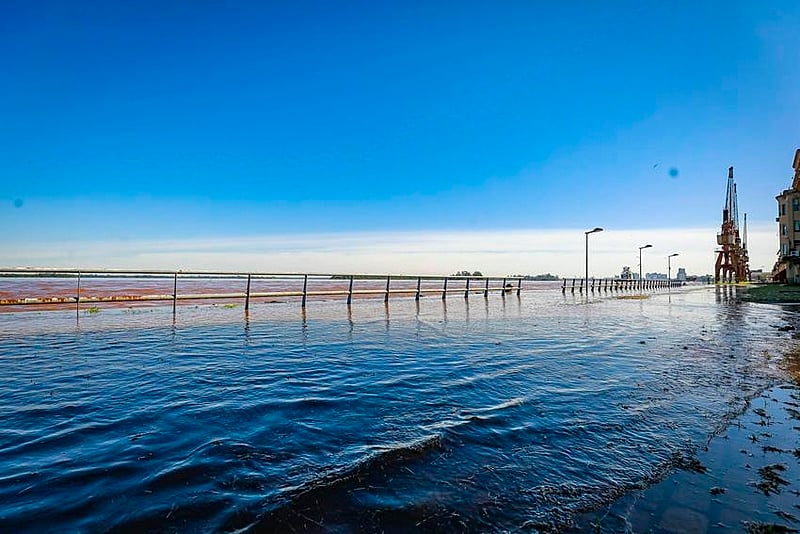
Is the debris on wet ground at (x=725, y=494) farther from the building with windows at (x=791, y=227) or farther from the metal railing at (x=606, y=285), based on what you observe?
the building with windows at (x=791, y=227)

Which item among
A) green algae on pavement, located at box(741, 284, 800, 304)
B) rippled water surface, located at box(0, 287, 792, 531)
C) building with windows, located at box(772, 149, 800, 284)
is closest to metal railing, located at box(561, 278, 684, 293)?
green algae on pavement, located at box(741, 284, 800, 304)

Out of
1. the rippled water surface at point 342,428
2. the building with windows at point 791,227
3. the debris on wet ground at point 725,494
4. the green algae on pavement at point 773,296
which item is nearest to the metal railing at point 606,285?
the green algae on pavement at point 773,296

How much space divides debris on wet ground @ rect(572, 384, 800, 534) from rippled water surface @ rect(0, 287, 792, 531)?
14cm

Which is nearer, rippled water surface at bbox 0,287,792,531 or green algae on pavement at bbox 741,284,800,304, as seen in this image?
rippled water surface at bbox 0,287,792,531

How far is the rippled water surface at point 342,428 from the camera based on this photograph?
257 centimetres

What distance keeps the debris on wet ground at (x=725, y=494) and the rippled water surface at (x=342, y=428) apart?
14 cm

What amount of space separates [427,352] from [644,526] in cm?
535

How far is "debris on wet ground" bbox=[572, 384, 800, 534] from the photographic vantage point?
245 cm

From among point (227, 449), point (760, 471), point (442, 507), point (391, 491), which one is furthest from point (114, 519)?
point (760, 471)

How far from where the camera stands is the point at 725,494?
9.11 feet

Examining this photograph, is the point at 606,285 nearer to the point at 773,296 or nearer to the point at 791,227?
the point at 773,296

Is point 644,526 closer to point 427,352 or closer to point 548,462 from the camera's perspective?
point 548,462

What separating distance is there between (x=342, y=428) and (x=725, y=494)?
9.49 ft

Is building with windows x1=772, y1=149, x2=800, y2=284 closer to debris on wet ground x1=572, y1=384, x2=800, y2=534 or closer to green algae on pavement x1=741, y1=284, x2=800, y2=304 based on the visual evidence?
green algae on pavement x1=741, y1=284, x2=800, y2=304
